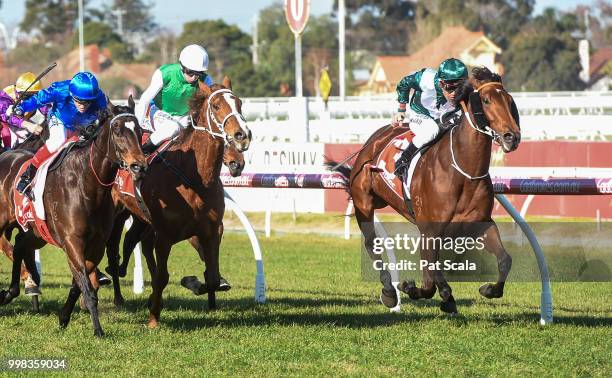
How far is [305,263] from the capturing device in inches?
551

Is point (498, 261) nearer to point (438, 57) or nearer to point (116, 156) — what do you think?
point (116, 156)

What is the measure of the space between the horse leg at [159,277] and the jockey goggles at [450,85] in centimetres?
246

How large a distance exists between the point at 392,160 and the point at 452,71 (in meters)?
1.08

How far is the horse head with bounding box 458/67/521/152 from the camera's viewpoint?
790cm

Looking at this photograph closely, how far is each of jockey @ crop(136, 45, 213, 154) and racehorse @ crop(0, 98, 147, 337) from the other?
87cm

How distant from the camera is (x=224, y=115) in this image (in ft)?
27.1

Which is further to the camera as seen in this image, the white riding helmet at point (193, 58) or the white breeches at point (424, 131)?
the white riding helmet at point (193, 58)

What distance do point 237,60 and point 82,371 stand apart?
80032 mm

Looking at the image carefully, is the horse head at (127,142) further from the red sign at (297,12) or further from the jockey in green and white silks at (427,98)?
the red sign at (297,12)

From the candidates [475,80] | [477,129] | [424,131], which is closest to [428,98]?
[424,131]

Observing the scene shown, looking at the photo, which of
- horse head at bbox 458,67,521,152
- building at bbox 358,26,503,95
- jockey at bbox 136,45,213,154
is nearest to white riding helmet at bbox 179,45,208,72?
jockey at bbox 136,45,213,154

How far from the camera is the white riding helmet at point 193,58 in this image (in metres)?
9.01

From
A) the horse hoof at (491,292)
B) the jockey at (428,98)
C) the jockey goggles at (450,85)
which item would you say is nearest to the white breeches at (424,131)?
the jockey at (428,98)

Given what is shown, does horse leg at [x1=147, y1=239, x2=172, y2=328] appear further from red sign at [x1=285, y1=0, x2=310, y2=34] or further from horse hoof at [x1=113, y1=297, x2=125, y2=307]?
red sign at [x1=285, y1=0, x2=310, y2=34]
